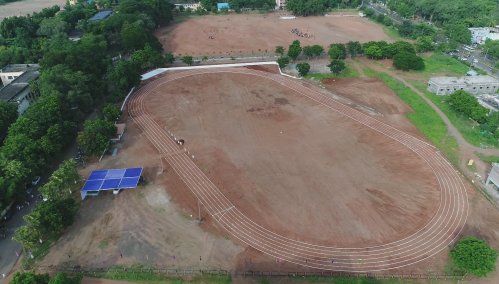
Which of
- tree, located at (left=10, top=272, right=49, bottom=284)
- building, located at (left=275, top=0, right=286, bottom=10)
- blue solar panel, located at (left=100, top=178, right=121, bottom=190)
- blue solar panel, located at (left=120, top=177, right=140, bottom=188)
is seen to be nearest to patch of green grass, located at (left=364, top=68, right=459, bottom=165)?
blue solar panel, located at (left=120, top=177, right=140, bottom=188)

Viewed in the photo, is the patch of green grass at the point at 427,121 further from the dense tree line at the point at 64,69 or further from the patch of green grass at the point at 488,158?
the dense tree line at the point at 64,69

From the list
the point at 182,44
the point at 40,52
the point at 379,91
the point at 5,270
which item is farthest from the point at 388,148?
the point at 40,52

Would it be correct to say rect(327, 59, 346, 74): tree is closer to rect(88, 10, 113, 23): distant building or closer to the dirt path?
the dirt path

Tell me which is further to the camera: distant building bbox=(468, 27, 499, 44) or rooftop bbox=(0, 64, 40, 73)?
distant building bbox=(468, 27, 499, 44)

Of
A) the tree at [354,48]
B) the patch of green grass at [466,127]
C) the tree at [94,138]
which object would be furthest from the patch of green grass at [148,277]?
the tree at [354,48]

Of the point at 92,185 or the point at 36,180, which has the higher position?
the point at 92,185

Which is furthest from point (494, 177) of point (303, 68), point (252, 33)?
point (252, 33)

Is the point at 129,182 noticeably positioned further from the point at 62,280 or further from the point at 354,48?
the point at 354,48
